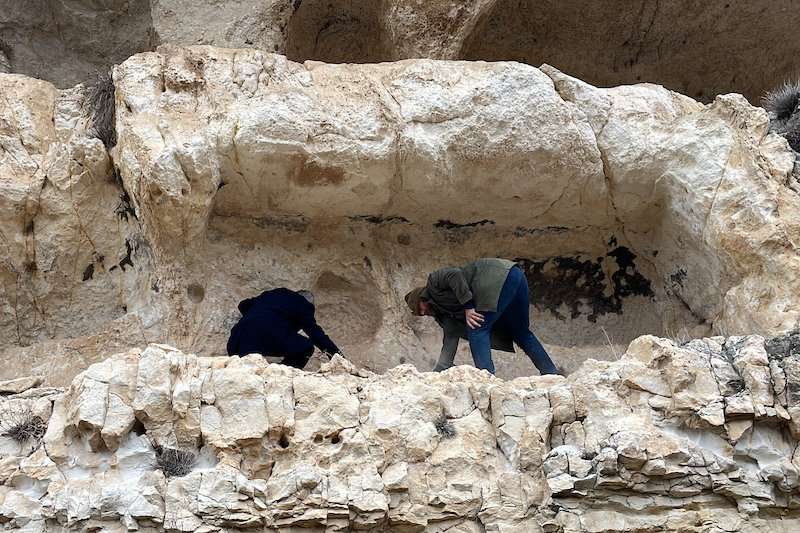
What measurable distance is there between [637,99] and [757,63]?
308cm

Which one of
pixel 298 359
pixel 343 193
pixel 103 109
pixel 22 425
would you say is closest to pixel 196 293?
pixel 298 359

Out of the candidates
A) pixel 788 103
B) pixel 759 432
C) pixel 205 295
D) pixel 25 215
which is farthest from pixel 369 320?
pixel 788 103

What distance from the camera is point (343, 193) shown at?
596 cm

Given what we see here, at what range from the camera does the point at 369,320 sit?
6.35m

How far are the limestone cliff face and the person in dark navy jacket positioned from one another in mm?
505

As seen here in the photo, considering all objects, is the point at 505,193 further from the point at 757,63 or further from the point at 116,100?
the point at 757,63

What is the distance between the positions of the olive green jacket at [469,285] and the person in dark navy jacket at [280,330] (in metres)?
0.76

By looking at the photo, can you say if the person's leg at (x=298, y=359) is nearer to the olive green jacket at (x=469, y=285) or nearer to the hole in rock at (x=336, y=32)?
the olive green jacket at (x=469, y=285)

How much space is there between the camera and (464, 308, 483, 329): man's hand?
5.48 meters

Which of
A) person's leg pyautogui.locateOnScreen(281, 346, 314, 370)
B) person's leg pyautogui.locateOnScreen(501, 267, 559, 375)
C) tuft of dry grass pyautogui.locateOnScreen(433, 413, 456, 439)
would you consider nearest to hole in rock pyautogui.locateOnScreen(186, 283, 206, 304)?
person's leg pyautogui.locateOnScreen(281, 346, 314, 370)

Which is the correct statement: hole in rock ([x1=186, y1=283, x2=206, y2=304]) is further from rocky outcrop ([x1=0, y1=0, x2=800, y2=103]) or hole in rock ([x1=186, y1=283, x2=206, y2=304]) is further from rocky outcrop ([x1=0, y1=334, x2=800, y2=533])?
rocky outcrop ([x1=0, y1=0, x2=800, y2=103])

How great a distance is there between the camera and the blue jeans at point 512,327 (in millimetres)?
5457

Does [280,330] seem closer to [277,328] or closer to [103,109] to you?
[277,328]

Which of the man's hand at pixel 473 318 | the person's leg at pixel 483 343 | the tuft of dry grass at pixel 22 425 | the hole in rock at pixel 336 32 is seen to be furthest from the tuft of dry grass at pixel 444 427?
the hole in rock at pixel 336 32
